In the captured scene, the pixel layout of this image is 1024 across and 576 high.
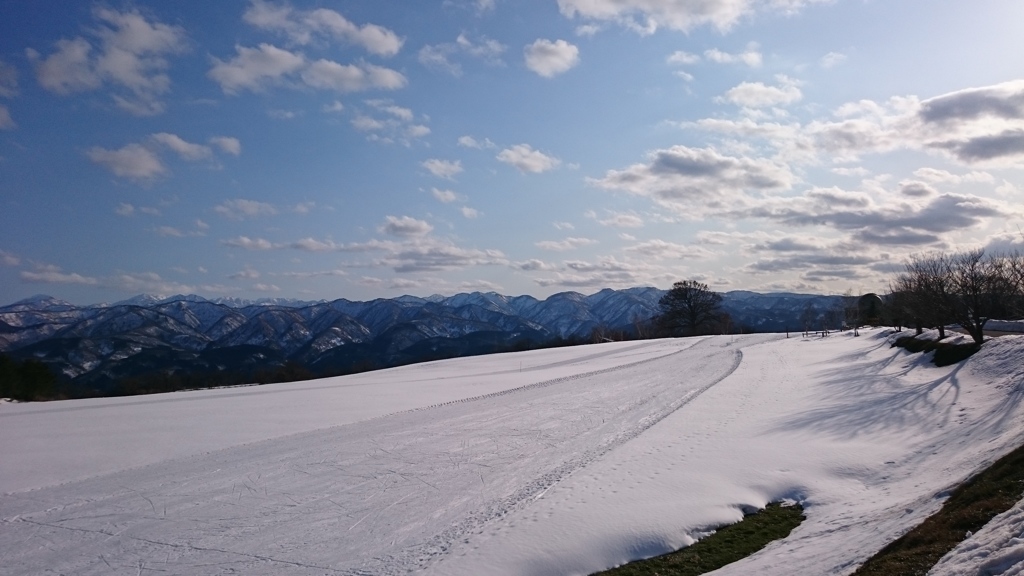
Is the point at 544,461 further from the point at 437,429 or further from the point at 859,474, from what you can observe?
the point at 859,474

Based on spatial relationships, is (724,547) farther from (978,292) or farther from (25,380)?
(25,380)

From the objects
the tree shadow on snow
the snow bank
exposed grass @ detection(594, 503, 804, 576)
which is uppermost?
the snow bank

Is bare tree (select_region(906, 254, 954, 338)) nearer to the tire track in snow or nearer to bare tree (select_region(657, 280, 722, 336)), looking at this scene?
the tire track in snow

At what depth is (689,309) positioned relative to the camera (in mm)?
89312

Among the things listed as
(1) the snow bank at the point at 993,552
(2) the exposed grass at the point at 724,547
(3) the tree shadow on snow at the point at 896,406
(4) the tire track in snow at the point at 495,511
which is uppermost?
(1) the snow bank at the point at 993,552

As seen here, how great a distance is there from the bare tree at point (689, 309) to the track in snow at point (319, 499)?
7136 cm

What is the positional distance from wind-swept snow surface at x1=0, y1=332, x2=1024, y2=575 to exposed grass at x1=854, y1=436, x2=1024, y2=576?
54 centimetres

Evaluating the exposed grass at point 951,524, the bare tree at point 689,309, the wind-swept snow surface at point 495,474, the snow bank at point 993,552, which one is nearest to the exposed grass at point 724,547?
the wind-swept snow surface at point 495,474

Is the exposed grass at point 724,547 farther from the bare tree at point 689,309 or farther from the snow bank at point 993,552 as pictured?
the bare tree at point 689,309

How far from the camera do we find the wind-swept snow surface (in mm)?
9688

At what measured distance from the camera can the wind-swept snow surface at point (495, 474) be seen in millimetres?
9688

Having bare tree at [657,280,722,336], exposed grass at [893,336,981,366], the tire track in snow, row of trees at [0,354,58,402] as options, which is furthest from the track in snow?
bare tree at [657,280,722,336]

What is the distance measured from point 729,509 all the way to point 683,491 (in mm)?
1138

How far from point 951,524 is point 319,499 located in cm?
1083
